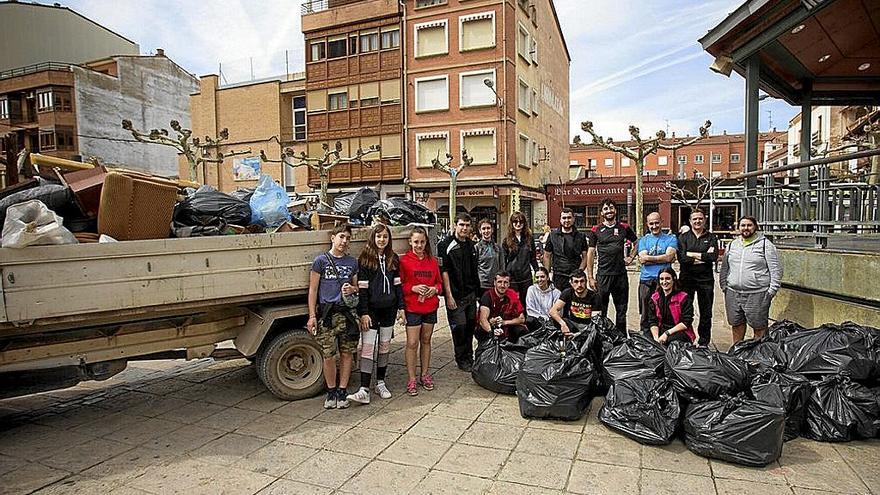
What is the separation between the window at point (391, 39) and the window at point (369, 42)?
357mm

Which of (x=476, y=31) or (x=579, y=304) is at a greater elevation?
(x=476, y=31)

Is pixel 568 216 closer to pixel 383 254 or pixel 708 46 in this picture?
pixel 383 254

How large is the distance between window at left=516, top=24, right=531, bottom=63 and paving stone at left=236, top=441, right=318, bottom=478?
2222 centimetres

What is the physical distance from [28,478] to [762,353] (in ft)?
18.7

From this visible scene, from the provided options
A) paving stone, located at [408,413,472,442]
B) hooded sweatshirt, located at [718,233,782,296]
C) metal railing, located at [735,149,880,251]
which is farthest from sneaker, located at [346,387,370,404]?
metal railing, located at [735,149,880,251]

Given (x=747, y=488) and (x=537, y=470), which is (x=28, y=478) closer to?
(x=537, y=470)

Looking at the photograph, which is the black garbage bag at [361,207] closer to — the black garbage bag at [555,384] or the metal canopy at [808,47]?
the black garbage bag at [555,384]

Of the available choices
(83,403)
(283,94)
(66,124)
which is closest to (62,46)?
(66,124)

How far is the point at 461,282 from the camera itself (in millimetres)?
5613

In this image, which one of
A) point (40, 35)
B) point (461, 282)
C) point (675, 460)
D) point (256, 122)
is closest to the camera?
point (675, 460)

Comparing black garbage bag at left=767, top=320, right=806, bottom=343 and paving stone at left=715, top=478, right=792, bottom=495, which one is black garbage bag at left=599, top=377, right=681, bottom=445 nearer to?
paving stone at left=715, top=478, right=792, bottom=495

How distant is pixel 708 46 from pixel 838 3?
1.56m

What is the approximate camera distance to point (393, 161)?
24.4m

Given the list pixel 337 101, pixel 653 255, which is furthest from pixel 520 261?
pixel 337 101
